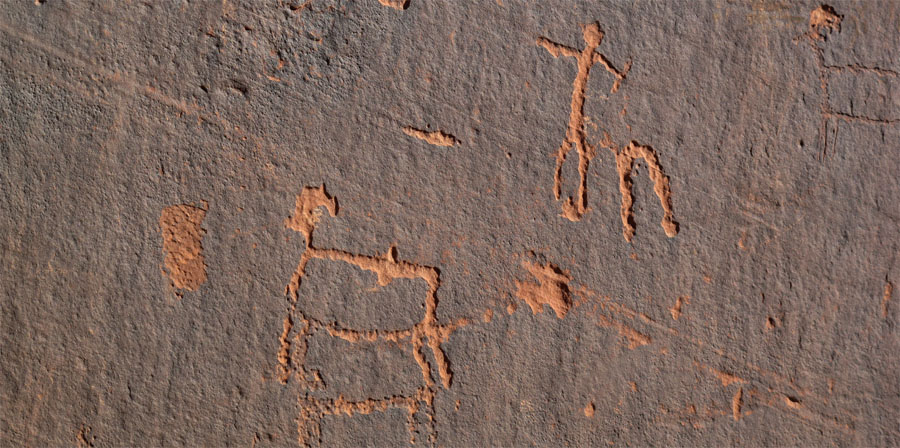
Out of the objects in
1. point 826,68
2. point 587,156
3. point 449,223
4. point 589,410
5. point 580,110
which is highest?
point 826,68

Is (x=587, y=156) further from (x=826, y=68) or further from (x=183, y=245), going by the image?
(x=183, y=245)

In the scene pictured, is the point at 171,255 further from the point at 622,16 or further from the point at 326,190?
the point at 622,16

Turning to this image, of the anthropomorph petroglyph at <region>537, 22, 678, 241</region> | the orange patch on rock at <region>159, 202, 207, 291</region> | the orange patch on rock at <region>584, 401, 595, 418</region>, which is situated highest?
the anthropomorph petroglyph at <region>537, 22, 678, 241</region>

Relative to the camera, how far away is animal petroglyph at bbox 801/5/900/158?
5.56ft

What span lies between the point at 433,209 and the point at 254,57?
659mm

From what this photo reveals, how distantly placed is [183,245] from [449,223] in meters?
0.74

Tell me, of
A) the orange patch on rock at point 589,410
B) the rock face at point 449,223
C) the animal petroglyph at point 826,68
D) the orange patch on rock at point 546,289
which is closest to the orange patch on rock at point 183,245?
the rock face at point 449,223

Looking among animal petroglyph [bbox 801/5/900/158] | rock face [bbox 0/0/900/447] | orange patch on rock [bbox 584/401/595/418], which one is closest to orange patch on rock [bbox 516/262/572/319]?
rock face [bbox 0/0/900/447]

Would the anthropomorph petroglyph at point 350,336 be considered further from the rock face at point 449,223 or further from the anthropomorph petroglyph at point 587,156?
the anthropomorph petroglyph at point 587,156

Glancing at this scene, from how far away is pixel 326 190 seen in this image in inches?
65.5

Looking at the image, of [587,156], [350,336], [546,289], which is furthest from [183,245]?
[587,156]

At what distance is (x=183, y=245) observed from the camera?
5.42ft

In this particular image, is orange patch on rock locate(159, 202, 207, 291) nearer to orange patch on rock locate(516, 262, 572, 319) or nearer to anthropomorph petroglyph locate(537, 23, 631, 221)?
orange patch on rock locate(516, 262, 572, 319)

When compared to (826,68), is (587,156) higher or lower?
lower
